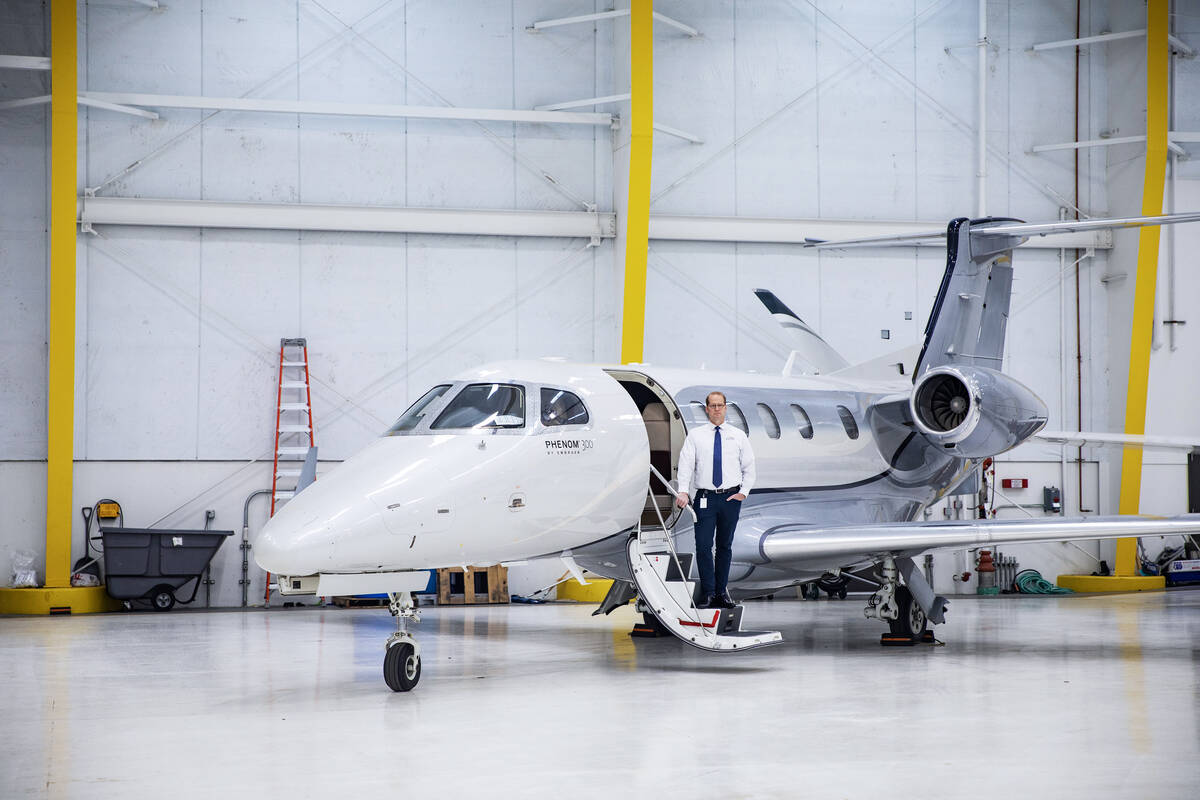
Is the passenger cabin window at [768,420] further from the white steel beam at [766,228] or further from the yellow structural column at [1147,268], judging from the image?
the yellow structural column at [1147,268]

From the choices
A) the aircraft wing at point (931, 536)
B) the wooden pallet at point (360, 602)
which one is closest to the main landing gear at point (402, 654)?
the aircraft wing at point (931, 536)

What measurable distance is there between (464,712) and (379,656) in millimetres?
3611

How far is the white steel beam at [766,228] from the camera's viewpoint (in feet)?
62.1

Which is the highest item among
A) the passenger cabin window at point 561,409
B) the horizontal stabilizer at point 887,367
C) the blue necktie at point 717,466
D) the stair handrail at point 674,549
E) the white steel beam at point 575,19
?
the white steel beam at point 575,19

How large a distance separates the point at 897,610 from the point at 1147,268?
10.6 metres

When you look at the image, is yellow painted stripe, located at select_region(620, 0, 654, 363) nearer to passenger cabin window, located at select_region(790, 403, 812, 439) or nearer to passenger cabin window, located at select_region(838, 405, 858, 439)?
passenger cabin window, located at select_region(838, 405, 858, 439)

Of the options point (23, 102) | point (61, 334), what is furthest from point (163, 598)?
point (23, 102)

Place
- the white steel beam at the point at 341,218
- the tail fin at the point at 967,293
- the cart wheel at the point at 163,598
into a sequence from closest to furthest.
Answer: the tail fin at the point at 967,293 → the cart wheel at the point at 163,598 → the white steel beam at the point at 341,218

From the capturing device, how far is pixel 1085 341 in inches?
810

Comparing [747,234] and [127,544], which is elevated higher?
[747,234]

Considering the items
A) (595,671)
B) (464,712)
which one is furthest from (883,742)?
(595,671)

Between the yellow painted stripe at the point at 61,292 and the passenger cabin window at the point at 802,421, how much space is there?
991cm

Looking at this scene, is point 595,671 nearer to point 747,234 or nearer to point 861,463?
point 861,463

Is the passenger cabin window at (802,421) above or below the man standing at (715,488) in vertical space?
above
